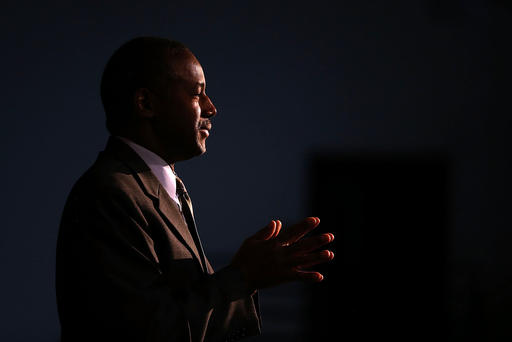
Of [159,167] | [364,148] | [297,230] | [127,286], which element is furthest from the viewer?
[364,148]

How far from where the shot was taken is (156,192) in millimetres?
1219

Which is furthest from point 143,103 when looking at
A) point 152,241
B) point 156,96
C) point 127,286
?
point 127,286

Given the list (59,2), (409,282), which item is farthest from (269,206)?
(59,2)

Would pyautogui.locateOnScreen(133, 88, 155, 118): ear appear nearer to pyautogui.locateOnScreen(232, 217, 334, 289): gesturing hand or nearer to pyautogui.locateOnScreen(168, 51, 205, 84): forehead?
pyautogui.locateOnScreen(168, 51, 205, 84): forehead

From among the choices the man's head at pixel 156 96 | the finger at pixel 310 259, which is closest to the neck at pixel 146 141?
the man's head at pixel 156 96

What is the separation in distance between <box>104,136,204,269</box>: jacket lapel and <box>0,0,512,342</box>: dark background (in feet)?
9.43

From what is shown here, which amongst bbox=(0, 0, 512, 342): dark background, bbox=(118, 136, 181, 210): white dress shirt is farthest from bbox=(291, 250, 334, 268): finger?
bbox=(0, 0, 512, 342): dark background

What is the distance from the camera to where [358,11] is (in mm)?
4594

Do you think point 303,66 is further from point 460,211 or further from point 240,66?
point 460,211

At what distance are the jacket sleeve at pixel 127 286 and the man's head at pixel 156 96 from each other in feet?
0.69

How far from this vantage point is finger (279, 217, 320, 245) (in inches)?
46.4

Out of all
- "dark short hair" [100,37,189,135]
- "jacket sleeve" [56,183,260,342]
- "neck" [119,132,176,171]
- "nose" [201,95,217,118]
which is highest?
"dark short hair" [100,37,189,135]

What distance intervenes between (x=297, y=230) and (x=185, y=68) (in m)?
0.46

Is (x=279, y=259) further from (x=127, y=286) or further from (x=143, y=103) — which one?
(x=143, y=103)
